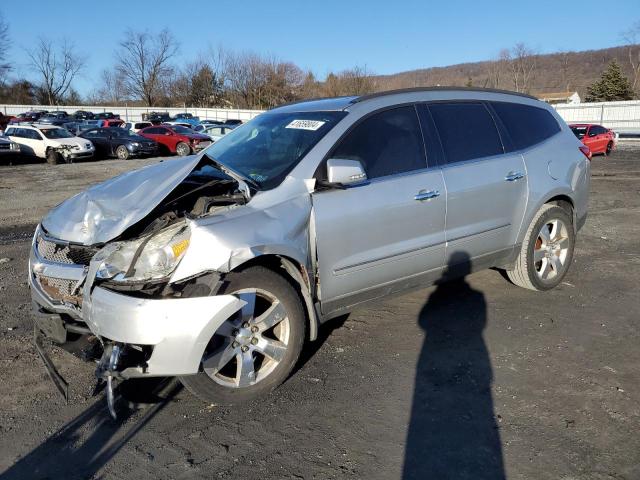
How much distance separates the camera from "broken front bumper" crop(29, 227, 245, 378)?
2.84 metres

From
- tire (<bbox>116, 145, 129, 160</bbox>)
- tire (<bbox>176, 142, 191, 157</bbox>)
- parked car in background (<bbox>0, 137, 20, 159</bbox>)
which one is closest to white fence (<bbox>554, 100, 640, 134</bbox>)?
tire (<bbox>176, 142, 191, 157</bbox>)

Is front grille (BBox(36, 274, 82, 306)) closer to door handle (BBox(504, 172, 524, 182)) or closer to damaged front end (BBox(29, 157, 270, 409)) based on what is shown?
damaged front end (BBox(29, 157, 270, 409))

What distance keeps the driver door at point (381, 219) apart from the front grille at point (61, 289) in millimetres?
1504

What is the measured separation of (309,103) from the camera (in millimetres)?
4469

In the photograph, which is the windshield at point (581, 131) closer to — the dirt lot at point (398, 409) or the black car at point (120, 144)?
the black car at point (120, 144)

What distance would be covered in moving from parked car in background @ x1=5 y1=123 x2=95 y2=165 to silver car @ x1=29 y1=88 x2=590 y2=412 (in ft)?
63.0

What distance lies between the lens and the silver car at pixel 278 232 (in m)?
2.96

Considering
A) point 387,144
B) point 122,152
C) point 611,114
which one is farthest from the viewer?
point 611,114

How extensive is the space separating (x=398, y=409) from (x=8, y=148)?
21.5 m

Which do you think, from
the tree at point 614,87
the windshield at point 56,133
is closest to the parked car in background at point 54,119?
the windshield at point 56,133

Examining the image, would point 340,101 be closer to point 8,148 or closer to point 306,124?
point 306,124

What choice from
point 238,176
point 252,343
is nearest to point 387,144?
point 238,176

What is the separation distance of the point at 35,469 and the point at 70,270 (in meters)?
1.13

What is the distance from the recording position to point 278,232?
128 inches
